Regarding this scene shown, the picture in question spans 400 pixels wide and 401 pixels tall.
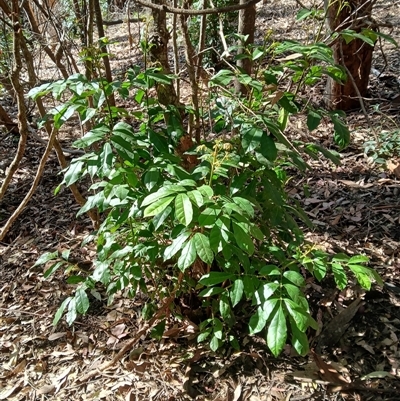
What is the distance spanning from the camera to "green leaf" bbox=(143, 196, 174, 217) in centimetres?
137

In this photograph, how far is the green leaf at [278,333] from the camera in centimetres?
142

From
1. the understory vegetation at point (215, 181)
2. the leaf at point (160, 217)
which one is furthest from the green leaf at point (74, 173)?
the leaf at point (160, 217)

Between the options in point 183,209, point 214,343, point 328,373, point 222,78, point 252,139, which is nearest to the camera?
point 183,209

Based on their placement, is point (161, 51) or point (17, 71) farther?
point (17, 71)

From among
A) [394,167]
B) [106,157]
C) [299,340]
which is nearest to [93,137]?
[106,157]

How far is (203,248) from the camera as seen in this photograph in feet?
4.61

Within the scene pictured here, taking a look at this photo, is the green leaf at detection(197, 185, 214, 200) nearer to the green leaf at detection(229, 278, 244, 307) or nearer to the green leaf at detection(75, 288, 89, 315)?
the green leaf at detection(229, 278, 244, 307)

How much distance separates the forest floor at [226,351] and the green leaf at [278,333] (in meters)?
0.77

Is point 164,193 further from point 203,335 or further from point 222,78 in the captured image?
point 203,335

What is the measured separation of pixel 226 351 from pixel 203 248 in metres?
1.05

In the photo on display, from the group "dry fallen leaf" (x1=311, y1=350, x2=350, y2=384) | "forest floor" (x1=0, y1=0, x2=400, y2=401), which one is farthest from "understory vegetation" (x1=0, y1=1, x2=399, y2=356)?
"dry fallen leaf" (x1=311, y1=350, x2=350, y2=384)

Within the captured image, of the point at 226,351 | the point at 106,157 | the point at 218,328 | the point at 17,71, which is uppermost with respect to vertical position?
the point at 17,71

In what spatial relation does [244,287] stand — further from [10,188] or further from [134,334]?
[10,188]

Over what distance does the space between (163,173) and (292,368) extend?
45.4 inches
